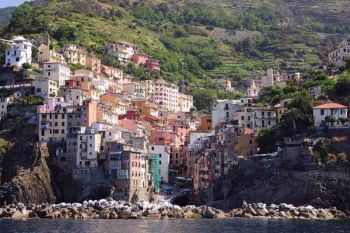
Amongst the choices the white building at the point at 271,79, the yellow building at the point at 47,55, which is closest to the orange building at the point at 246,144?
the white building at the point at 271,79

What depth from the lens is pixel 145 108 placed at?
11688 centimetres

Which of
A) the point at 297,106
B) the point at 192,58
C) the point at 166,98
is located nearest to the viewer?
the point at 297,106

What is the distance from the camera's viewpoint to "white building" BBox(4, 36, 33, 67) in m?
111

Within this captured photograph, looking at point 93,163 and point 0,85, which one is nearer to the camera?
point 93,163

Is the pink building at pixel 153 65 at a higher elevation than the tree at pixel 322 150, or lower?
higher

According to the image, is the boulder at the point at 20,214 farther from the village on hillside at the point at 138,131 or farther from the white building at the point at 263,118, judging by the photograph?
the white building at the point at 263,118

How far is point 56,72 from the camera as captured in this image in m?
106

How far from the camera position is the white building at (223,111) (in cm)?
10798

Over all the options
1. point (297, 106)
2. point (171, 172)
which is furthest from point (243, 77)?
point (297, 106)

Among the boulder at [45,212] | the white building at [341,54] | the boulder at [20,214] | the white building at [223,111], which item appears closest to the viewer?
the boulder at [45,212]

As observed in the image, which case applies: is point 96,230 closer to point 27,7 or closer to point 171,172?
point 171,172

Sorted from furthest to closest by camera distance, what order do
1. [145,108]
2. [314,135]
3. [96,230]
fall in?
[145,108] < [314,135] < [96,230]

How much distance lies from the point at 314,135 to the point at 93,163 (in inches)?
1020

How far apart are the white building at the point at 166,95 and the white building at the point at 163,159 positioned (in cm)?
2538
